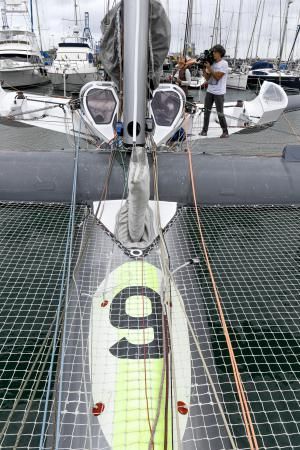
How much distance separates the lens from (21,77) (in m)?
18.9

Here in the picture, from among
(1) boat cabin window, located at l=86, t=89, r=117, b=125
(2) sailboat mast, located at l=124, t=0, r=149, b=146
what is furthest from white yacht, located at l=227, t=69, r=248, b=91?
(2) sailboat mast, located at l=124, t=0, r=149, b=146

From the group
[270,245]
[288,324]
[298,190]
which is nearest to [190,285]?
[288,324]

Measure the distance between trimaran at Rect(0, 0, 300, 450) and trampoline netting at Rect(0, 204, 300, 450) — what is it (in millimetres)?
12

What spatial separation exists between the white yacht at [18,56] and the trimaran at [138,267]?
15.8 metres

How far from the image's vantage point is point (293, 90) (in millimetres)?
18844

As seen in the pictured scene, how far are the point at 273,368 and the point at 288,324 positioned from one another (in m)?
0.41

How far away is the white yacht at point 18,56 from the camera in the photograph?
18.4 m

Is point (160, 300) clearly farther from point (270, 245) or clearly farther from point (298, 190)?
point (298, 190)

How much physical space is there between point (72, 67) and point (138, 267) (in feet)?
57.6

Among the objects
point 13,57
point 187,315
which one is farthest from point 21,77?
point 187,315

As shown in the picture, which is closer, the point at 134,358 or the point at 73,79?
the point at 134,358

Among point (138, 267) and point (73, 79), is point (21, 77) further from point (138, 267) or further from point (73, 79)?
point (138, 267)

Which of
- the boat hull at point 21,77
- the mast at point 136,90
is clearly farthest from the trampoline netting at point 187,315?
the boat hull at point 21,77

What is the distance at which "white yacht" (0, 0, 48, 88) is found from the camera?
1839 cm
